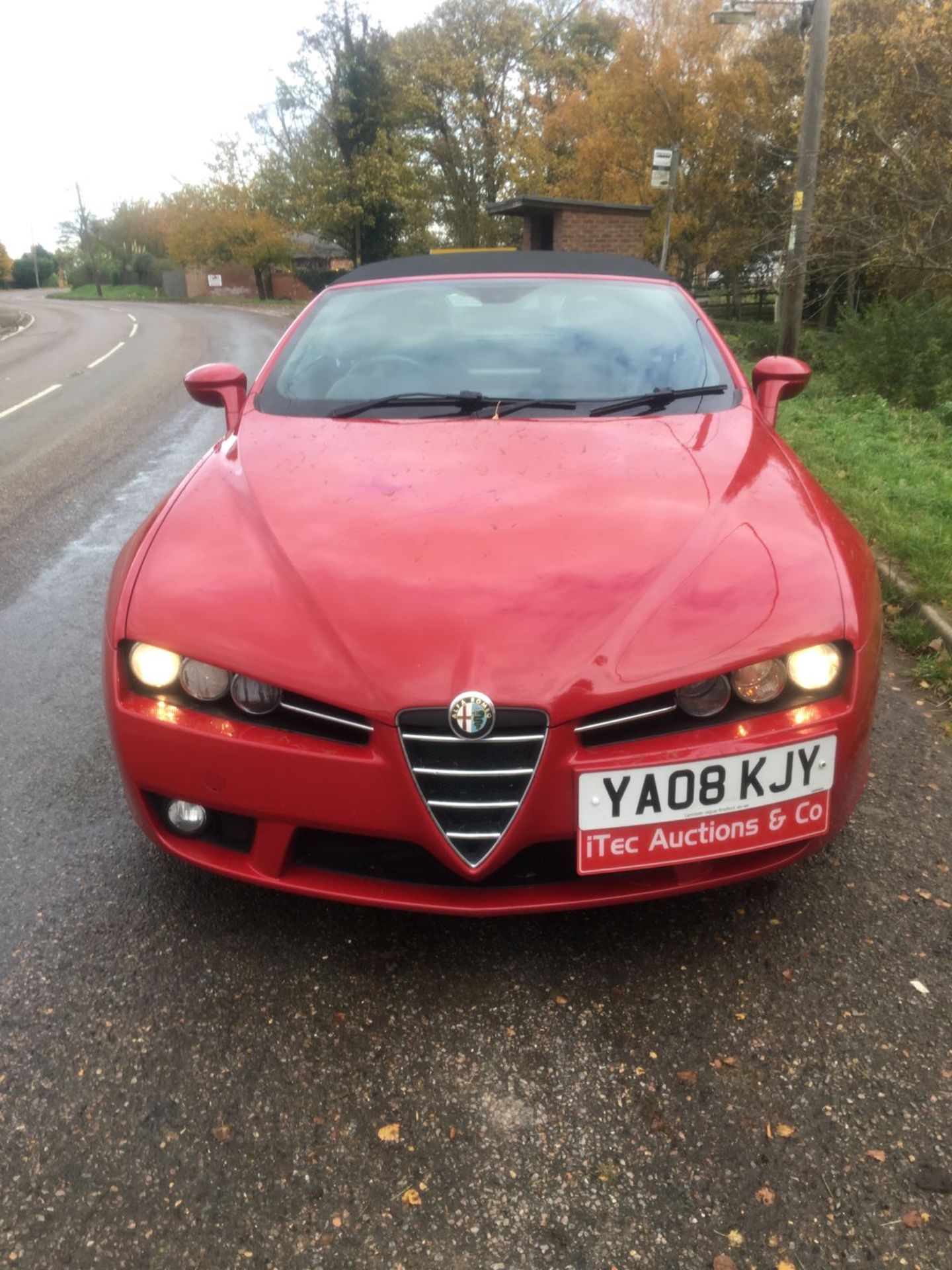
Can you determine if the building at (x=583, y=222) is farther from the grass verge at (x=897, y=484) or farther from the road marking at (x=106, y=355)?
the grass verge at (x=897, y=484)

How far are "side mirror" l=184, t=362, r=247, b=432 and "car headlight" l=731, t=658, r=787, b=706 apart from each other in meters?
1.96

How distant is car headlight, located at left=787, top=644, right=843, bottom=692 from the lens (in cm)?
190

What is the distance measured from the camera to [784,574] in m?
2.00

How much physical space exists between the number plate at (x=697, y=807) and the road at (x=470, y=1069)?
1.22 ft

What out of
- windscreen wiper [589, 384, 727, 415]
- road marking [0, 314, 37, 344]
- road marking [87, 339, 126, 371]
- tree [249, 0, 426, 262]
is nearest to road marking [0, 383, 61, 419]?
road marking [87, 339, 126, 371]

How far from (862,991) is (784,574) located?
0.87 metres

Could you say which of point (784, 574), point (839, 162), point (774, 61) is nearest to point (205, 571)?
point (784, 574)

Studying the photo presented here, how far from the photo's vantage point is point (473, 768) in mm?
1767

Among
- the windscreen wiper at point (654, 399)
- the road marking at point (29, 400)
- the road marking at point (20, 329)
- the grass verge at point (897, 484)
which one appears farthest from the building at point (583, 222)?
the windscreen wiper at point (654, 399)

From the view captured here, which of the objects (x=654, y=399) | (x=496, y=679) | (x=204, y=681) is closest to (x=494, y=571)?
(x=496, y=679)

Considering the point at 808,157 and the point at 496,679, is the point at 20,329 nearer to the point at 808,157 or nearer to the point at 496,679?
the point at 808,157

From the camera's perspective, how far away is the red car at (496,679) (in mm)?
1781

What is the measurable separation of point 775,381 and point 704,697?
65.9 inches

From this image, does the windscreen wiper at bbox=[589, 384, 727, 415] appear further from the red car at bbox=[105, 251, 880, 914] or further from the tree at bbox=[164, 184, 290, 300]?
the tree at bbox=[164, 184, 290, 300]
